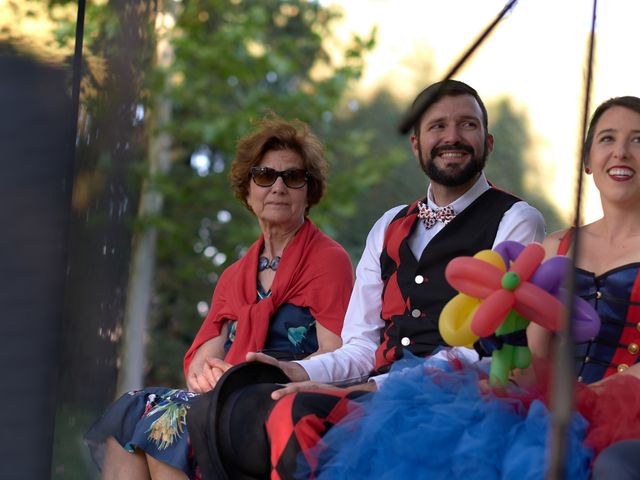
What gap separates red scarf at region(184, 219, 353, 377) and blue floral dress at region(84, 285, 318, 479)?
59mm

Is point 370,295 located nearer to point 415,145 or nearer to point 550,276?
point 415,145

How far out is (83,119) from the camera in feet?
9.85

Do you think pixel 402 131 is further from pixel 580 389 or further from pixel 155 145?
pixel 155 145

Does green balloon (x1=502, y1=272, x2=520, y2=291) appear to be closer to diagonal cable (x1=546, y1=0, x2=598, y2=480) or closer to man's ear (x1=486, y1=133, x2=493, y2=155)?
diagonal cable (x1=546, y1=0, x2=598, y2=480)

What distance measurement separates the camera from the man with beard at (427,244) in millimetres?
2793

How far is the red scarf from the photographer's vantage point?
127 inches

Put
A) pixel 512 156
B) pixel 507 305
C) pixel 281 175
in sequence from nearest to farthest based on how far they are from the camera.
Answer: pixel 507 305, pixel 281 175, pixel 512 156

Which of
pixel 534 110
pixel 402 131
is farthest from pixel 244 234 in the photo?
pixel 402 131

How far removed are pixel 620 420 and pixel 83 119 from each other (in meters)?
1.74

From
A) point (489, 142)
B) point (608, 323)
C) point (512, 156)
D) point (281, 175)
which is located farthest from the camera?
point (512, 156)

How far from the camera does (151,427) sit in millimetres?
2846

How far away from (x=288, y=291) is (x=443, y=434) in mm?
1268

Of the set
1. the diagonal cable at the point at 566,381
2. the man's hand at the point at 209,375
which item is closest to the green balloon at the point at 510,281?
the diagonal cable at the point at 566,381

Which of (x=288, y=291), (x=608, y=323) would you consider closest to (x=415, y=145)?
(x=288, y=291)
